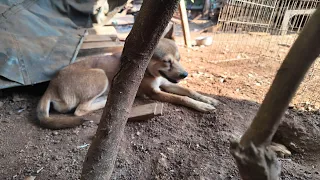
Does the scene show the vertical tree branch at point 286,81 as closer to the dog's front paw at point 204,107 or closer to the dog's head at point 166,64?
the dog's front paw at point 204,107

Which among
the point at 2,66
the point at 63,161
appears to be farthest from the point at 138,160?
the point at 2,66

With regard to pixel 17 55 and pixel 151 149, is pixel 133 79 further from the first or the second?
pixel 17 55

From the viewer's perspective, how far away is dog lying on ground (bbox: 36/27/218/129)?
2.99 meters

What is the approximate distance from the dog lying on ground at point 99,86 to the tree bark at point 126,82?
135 cm

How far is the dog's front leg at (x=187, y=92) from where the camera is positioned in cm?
A: 315

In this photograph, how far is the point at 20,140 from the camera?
2.48 meters

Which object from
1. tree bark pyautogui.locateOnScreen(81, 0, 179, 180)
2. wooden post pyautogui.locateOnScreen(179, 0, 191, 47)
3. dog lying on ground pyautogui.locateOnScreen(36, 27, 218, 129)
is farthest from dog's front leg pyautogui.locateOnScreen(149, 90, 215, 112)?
wooden post pyautogui.locateOnScreen(179, 0, 191, 47)

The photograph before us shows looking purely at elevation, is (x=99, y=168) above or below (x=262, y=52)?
above

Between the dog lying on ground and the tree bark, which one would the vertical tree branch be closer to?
the tree bark

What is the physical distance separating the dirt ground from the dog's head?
0.38 meters

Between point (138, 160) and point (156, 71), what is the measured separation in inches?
54.0

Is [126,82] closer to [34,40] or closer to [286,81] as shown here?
[286,81]

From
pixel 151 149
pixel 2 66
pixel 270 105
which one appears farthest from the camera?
pixel 2 66

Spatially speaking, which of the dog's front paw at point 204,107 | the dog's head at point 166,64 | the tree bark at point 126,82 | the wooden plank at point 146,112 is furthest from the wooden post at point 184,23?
the tree bark at point 126,82
